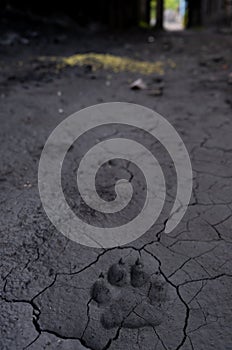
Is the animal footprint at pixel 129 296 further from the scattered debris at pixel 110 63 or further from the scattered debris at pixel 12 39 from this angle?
the scattered debris at pixel 12 39

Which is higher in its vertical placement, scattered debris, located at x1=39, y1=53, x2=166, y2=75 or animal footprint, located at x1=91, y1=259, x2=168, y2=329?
animal footprint, located at x1=91, y1=259, x2=168, y2=329

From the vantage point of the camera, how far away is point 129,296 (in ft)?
5.19

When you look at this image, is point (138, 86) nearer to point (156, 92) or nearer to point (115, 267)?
point (156, 92)

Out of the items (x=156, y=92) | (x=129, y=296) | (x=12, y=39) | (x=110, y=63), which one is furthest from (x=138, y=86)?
(x=129, y=296)

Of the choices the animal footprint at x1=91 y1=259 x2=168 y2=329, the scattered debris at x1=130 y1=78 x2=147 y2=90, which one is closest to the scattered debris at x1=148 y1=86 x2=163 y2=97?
the scattered debris at x1=130 y1=78 x2=147 y2=90

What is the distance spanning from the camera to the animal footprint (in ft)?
4.89

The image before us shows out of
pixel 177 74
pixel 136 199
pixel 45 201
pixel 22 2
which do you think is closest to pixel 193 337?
pixel 136 199

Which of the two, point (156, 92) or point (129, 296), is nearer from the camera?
point (129, 296)

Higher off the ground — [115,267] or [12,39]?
[115,267]

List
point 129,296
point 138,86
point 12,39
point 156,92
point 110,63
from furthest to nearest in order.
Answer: point 12,39 < point 110,63 < point 138,86 < point 156,92 < point 129,296

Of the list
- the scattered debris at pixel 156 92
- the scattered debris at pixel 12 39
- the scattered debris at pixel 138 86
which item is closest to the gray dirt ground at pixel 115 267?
the scattered debris at pixel 156 92

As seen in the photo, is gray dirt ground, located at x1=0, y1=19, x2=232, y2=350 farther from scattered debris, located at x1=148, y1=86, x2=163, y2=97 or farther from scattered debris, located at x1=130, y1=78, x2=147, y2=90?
scattered debris, located at x1=130, y1=78, x2=147, y2=90

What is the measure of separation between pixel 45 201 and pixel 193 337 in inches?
47.5

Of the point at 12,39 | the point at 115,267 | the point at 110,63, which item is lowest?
the point at 110,63
